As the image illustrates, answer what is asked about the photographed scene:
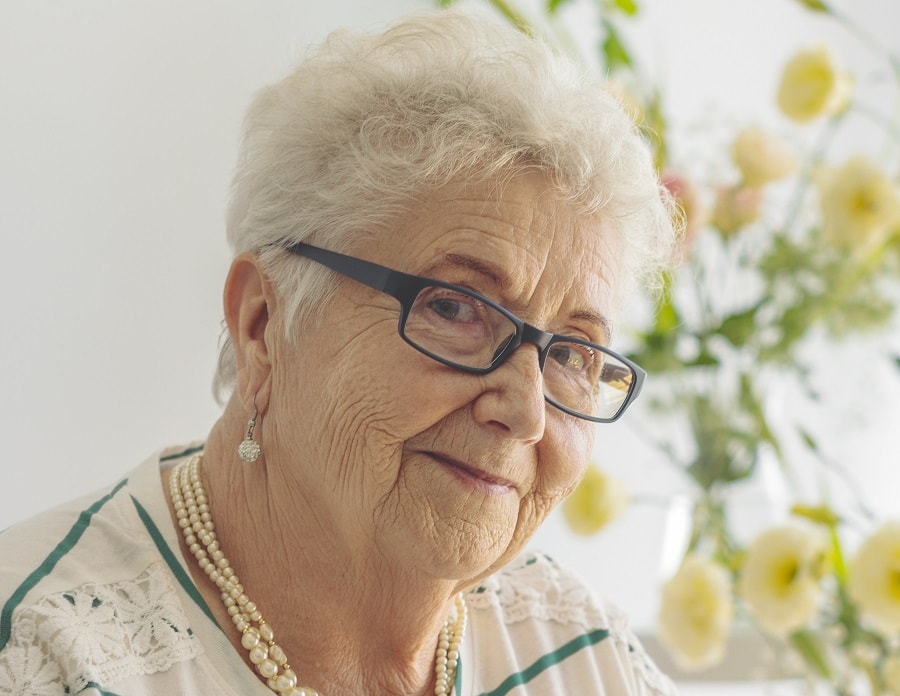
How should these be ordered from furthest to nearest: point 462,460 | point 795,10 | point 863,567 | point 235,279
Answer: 1. point 795,10
2. point 863,567
3. point 235,279
4. point 462,460

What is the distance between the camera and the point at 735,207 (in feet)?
6.01

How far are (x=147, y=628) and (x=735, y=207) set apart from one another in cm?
126

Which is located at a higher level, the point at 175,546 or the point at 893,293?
the point at 893,293

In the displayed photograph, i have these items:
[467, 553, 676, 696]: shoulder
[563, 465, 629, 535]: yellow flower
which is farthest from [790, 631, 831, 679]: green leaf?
[467, 553, 676, 696]: shoulder

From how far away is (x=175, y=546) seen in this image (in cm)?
113

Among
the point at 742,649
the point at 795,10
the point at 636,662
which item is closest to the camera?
the point at 636,662

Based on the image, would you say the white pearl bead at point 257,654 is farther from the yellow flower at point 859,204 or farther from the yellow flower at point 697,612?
the yellow flower at point 859,204

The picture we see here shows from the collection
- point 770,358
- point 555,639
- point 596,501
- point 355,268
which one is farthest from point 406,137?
point 770,358

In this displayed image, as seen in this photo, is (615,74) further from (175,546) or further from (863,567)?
(175,546)

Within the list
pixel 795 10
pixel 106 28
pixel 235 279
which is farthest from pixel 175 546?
pixel 795 10

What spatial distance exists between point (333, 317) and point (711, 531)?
1115 millimetres

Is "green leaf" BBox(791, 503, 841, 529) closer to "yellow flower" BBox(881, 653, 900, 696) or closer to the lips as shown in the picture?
"yellow flower" BBox(881, 653, 900, 696)

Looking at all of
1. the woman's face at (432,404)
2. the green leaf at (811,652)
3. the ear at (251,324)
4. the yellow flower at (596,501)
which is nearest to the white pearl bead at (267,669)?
the woman's face at (432,404)

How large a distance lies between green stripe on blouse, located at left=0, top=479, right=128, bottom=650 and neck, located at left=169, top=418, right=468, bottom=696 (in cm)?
12
